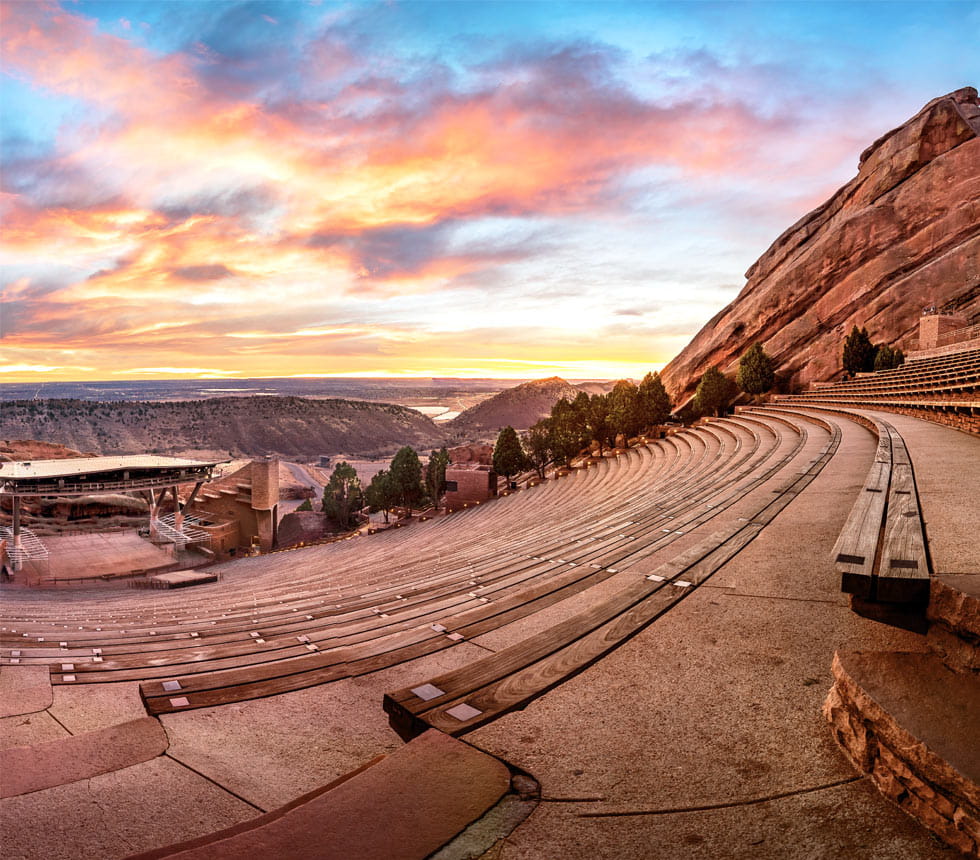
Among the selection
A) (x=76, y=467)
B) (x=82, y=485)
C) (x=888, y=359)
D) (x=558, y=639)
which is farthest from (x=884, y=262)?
(x=76, y=467)

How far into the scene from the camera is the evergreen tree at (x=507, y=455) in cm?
4041

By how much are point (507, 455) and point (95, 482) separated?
24057 mm

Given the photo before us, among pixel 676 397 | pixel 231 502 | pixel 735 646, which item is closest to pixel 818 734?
pixel 735 646

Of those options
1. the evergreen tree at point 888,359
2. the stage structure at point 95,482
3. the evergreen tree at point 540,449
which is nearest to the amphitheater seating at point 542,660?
the stage structure at point 95,482

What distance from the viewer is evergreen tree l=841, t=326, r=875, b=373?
3800 cm

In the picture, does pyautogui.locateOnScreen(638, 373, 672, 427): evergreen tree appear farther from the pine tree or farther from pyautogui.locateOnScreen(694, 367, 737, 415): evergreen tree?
the pine tree

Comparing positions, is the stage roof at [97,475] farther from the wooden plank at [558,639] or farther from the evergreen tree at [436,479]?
the wooden plank at [558,639]

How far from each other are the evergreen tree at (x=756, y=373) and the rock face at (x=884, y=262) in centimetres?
280

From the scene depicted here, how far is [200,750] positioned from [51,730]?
91.1 inches

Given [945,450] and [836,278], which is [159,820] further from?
[836,278]

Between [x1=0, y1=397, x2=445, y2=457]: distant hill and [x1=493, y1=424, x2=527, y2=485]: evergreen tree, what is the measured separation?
72.6 metres

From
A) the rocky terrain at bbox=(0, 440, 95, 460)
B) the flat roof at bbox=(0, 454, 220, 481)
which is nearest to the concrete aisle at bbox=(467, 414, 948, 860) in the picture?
the flat roof at bbox=(0, 454, 220, 481)

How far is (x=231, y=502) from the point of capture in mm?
36969

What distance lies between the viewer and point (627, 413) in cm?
4225
